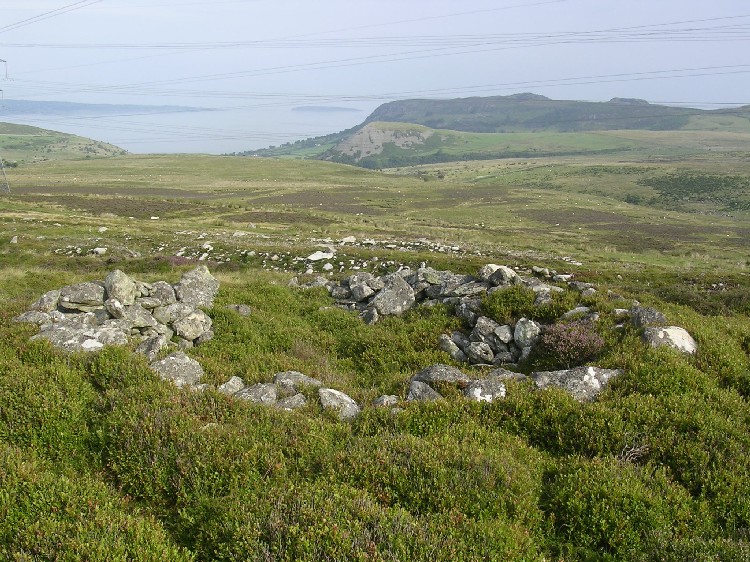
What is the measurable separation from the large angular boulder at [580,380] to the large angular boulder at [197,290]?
1048 cm

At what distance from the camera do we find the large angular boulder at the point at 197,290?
15258 millimetres

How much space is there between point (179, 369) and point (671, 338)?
37.5 feet

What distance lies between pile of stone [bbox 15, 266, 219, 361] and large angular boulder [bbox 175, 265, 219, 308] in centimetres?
3

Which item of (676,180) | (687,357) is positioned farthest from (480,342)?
(676,180)

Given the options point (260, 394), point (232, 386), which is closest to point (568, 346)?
point (260, 394)

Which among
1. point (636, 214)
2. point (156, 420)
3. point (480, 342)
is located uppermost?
point (156, 420)

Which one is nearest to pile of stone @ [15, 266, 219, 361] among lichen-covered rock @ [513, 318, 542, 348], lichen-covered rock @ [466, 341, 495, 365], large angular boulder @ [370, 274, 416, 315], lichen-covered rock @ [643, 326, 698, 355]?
large angular boulder @ [370, 274, 416, 315]

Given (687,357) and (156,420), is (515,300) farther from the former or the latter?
(156,420)

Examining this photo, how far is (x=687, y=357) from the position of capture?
10312 mm

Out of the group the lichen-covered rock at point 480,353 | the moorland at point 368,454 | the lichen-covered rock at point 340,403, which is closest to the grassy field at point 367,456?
the moorland at point 368,454

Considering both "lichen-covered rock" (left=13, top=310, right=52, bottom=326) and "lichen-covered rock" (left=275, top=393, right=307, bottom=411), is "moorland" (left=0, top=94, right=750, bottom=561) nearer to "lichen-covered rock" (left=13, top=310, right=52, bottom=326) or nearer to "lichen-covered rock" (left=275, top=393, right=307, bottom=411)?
"lichen-covered rock" (left=275, top=393, right=307, bottom=411)

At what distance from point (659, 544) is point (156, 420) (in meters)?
7.51

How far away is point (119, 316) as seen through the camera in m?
13.0

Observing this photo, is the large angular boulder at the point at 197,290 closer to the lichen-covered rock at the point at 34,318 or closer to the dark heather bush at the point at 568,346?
the lichen-covered rock at the point at 34,318
